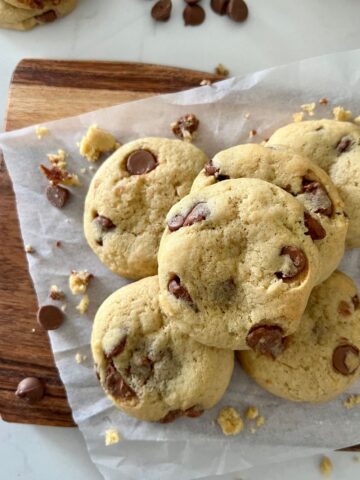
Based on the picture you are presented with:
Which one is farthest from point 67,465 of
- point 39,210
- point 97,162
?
point 97,162

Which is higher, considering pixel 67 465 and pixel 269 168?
pixel 269 168

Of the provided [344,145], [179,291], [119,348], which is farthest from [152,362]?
[344,145]

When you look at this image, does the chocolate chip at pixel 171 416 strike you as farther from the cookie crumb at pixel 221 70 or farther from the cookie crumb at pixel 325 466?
the cookie crumb at pixel 221 70

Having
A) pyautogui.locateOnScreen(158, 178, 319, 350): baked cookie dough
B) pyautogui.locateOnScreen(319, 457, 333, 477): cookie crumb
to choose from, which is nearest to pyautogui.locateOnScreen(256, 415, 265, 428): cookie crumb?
pyautogui.locateOnScreen(319, 457, 333, 477): cookie crumb

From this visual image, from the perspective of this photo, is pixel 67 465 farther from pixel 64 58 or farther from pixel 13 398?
pixel 64 58

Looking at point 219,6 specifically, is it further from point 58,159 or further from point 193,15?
point 58,159

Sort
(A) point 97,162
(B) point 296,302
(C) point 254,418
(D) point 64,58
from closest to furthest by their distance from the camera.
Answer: (B) point 296,302 < (C) point 254,418 < (A) point 97,162 < (D) point 64,58

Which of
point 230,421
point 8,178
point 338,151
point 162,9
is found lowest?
point 230,421
